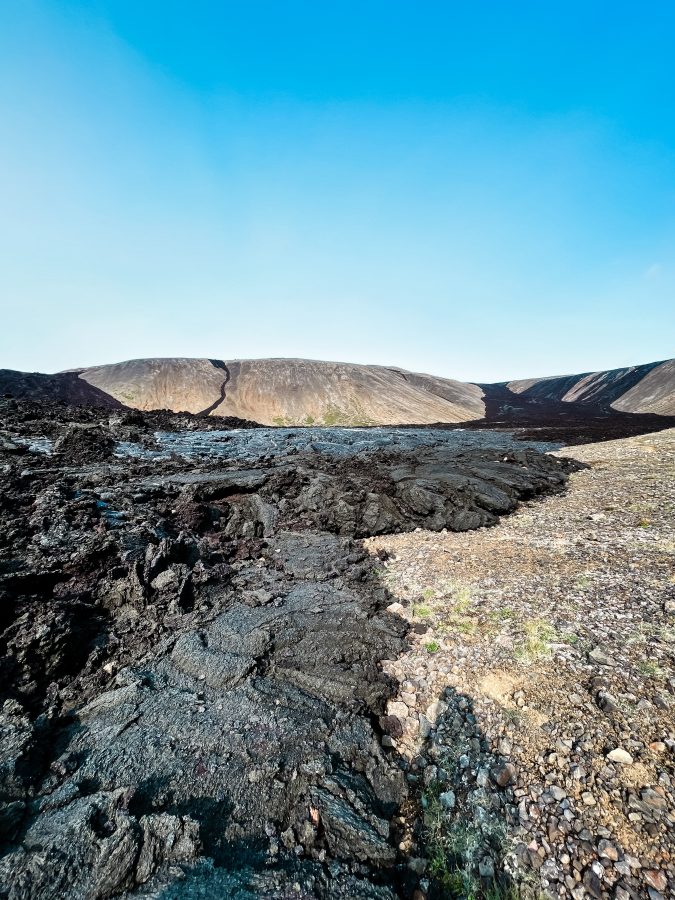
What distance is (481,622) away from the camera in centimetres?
684

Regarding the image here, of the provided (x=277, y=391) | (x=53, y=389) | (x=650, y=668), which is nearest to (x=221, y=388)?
(x=277, y=391)

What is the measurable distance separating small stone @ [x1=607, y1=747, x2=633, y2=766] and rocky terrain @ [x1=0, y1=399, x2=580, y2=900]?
1765 mm

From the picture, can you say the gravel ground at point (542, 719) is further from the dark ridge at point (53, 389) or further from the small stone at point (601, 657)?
the dark ridge at point (53, 389)

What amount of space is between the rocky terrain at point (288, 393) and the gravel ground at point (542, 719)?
57.7 meters

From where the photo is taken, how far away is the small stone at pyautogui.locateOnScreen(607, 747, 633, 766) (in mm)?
4129

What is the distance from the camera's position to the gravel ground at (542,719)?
3566 millimetres

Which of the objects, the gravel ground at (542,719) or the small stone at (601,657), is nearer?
the gravel ground at (542,719)

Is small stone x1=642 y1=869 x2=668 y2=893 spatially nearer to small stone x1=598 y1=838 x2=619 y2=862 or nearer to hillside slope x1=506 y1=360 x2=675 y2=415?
small stone x1=598 y1=838 x2=619 y2=862

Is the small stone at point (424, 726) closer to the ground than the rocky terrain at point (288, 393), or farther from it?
closer to the ground

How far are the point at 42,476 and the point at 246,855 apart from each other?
14126 mm

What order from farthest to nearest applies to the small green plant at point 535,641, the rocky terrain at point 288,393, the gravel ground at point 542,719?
1. the rocky terrain at point 288,393
2. the small green plant at point 535,641
3. the gravel ground at point 542,719

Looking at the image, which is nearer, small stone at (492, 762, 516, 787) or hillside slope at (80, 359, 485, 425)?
small stone at (492, 762, 516, 787)

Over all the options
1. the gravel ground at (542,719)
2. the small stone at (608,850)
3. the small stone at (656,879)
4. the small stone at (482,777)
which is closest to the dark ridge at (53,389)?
the gravel ground at (542,719)

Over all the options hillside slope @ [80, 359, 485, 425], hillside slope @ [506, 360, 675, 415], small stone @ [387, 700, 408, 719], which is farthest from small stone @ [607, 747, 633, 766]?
hillside slope @ [506, 360, 675, 415]
